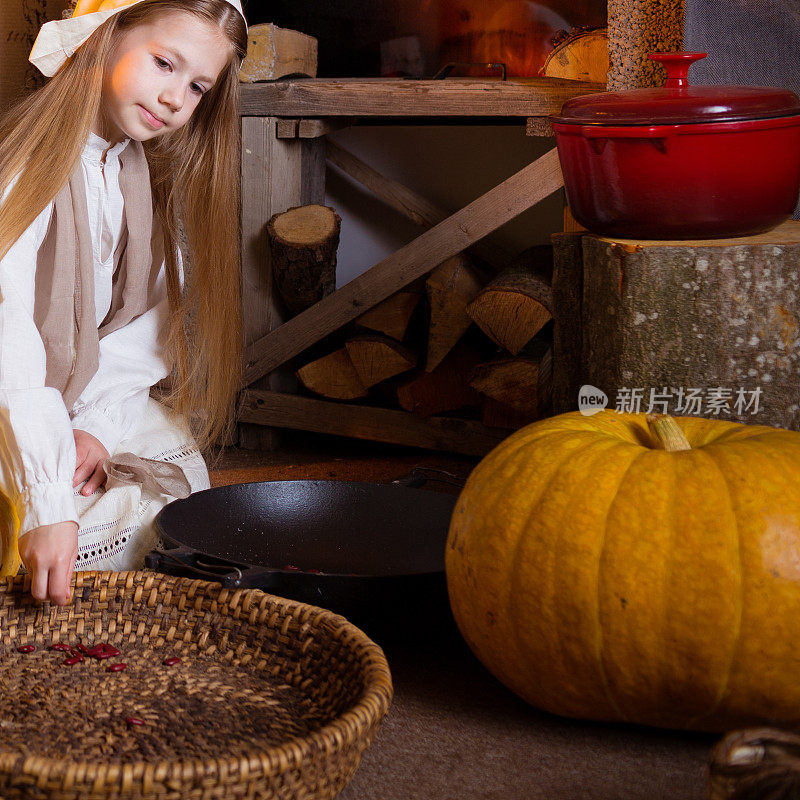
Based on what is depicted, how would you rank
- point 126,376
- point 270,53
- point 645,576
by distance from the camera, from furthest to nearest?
1. point 270,53
2. point 126,376
3. point 645,576

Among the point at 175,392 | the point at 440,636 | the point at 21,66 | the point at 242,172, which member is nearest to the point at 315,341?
the point at 242,172

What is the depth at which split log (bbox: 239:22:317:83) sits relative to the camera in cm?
239

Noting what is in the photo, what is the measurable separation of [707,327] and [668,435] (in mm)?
409

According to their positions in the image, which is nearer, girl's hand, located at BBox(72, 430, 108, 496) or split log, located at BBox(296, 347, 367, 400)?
girl's hand, located at BBox(72, 430, 108, 496)

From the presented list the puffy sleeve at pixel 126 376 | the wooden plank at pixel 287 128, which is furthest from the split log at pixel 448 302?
the puffy sleeve at pixel 126 376

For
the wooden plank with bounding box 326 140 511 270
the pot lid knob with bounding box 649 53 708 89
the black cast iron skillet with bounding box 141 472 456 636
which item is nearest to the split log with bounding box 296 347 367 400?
the wooden plank with bounding box 326 140 511 270

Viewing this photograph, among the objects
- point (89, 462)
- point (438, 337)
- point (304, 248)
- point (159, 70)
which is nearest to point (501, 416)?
point (438, 337)

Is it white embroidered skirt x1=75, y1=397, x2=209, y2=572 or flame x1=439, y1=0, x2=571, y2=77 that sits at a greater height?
flame x1=439, y1=0, x2=571, y2=77

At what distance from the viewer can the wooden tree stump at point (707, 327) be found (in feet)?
4.70

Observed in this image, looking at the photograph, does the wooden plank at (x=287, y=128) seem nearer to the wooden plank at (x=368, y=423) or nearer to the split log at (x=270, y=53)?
the split log at (x=270, y=53)

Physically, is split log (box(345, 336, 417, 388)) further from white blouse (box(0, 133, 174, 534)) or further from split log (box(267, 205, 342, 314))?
white blouse (box(0, 133, 174, 534))

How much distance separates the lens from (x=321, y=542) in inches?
59.1

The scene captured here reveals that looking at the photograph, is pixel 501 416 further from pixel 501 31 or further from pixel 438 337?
pixel 501 31

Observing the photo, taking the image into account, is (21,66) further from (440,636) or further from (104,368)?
(440,636)
